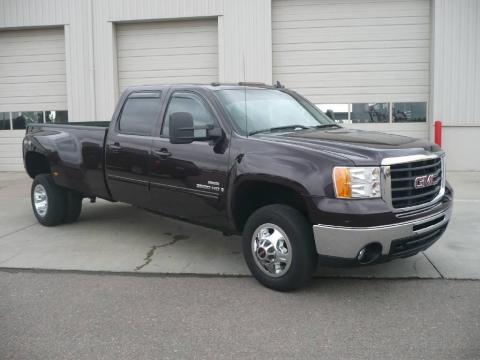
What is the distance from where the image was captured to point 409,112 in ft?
43.0

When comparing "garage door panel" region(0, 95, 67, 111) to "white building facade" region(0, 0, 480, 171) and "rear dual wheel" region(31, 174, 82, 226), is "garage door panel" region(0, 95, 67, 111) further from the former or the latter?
"rear dual wheel" region(31, 174, 82, 226)

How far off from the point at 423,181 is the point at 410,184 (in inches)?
9.0

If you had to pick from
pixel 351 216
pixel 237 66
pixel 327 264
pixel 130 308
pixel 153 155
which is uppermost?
pixel 237 66

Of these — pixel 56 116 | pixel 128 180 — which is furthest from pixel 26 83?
pixel 128 180

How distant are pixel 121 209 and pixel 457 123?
8075 millimetres

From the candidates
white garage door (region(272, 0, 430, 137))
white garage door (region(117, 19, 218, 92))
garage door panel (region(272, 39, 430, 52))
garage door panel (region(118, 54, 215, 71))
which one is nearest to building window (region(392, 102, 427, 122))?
white garage door (region(272, 0, 430, 137))

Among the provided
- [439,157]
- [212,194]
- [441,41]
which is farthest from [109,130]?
[441,41]

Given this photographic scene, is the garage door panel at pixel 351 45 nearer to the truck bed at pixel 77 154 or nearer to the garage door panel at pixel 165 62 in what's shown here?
the garage door panel at pixel 165 62

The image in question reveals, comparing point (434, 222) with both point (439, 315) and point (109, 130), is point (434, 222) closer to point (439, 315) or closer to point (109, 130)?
point (439, 315)

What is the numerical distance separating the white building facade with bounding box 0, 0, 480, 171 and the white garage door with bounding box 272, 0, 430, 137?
0.9 inches

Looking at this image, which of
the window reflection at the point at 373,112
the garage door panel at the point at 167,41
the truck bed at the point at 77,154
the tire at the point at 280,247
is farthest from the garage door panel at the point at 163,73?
the tire at the point at 280,247

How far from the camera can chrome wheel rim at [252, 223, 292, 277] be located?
4.70m

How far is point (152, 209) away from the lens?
6.15 m

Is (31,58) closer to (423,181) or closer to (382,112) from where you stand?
(382,112)
